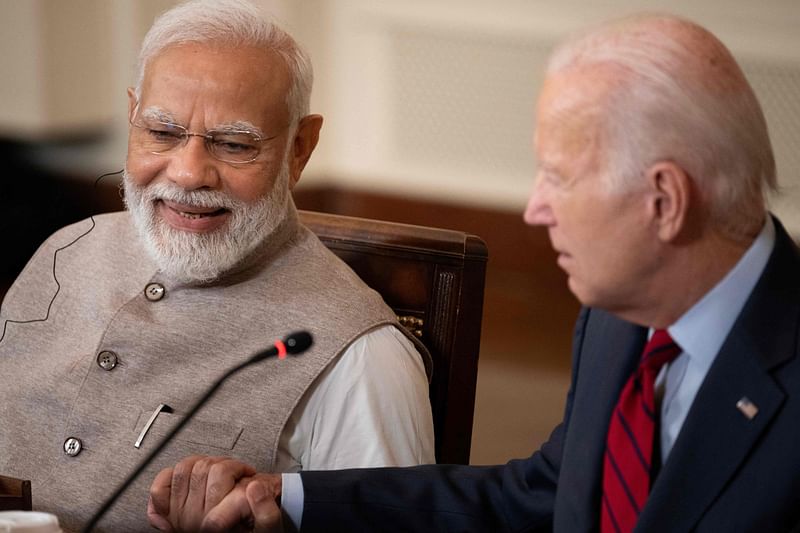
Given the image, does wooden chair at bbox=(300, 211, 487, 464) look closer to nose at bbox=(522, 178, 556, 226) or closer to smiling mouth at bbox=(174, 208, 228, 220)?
smiling mouth at bbox=(174, 208, 228, 220)

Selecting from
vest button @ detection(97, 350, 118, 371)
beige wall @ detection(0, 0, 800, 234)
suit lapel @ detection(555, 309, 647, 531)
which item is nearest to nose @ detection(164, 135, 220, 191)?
vest button @ detection(97, 350, 118, 371)

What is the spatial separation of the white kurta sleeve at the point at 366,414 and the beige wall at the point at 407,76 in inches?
142

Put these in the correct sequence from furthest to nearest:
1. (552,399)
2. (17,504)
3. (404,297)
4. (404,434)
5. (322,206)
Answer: (322,206), (552,399), (404,297), (404,434), (17,504)

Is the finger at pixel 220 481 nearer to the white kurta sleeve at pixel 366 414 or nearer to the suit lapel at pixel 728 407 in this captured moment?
the white kurta sleeve at pixel 366 414

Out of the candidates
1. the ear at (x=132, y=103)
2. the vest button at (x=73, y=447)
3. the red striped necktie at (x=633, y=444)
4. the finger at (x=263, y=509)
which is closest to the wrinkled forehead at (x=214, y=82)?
the ear at (x=132, y=103)

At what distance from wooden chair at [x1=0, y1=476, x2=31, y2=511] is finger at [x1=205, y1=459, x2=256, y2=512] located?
27 centimetres

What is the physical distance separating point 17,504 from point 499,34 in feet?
16.1

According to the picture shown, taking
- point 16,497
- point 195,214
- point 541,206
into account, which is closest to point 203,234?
point 195,214

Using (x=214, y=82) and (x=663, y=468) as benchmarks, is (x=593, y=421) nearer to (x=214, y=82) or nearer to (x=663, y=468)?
(x=663, y=468)

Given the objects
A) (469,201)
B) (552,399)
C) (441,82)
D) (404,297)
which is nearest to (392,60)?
(441,82)

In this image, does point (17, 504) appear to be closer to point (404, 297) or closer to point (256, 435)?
point (256, 435)

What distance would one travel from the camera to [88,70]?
19.5 ft

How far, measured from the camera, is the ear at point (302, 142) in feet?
8.28

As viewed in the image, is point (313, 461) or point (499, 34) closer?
point (313, 461)
